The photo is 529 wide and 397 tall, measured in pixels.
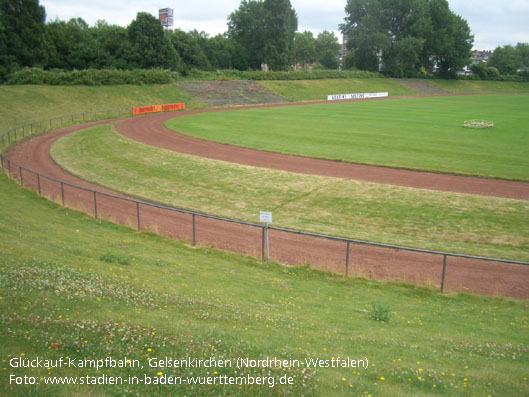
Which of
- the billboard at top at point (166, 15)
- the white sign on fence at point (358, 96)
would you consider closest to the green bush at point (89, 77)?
the white sign on fence at point (358, 96)

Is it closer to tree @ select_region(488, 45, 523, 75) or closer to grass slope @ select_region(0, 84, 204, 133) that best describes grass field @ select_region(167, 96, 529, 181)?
grass slope @ select_region(0, 84, 204, 133)

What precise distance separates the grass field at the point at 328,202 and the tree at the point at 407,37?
115346 millimetres

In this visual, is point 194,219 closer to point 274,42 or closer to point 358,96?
point 358,96

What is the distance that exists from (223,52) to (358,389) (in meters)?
138

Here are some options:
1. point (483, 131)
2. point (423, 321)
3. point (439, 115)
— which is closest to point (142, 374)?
point (423, 321)

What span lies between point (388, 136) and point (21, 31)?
6607cm

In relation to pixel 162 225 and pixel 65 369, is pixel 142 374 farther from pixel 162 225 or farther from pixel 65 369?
pixel 162 225

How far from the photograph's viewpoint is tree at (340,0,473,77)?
13462 cm

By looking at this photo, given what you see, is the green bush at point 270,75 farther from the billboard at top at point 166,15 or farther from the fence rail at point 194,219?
the billboard at top at point 166,15

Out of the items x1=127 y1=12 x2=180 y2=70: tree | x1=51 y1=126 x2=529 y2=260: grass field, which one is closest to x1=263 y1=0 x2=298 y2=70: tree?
x1=127 y1=12 x2=180 y2=70: tree

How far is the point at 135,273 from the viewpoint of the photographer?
13758 millimetres

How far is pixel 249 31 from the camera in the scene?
145 m

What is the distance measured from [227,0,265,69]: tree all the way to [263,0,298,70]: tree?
6850 mm

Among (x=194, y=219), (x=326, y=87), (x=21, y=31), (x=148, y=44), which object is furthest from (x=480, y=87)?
(x=194, y=219)
